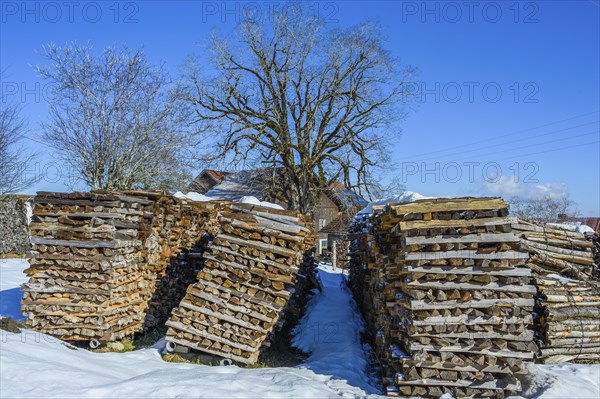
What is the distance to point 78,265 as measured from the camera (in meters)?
7.65

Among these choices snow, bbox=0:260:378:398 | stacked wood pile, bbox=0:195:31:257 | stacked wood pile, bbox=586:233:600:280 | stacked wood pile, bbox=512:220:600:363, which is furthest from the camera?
stacked wood pile, bbox=0:195:31:257

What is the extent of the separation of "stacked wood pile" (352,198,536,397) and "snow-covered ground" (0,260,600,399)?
27.1 inches

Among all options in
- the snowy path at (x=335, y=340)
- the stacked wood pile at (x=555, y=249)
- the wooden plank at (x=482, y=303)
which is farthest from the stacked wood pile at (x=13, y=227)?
the stacked wood pile at (x=555, y=249)

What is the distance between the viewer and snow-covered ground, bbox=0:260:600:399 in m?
5.10

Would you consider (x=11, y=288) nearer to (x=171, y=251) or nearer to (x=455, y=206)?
(x=171, y=251)

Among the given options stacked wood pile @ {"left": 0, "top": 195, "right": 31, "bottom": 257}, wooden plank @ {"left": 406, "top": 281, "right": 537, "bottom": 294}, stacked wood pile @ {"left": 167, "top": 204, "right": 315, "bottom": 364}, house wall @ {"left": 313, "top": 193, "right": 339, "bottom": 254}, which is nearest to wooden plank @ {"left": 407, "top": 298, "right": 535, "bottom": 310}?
wooden plank @ {"left": 406, "top": 281, "right": 537, "bottom": 294}

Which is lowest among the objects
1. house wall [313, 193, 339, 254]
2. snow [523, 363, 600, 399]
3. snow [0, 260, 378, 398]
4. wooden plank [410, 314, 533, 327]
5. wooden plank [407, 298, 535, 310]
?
snow [523, 363, 600, 399]

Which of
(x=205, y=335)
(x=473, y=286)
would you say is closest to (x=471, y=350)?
(x=473, y=286)

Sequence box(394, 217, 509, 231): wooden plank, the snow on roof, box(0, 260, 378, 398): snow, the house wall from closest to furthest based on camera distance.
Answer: box(0, 260, 378, 398): snow, box(394, 217, 509, 231): wooden plank, the snow on roof, the house wall

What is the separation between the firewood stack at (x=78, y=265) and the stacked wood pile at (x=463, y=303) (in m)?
4.75

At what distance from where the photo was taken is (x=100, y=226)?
7730mm

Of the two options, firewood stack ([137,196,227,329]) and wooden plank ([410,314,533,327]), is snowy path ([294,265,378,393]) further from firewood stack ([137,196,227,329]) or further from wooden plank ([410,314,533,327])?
firewood stack ([137,196,227,329])

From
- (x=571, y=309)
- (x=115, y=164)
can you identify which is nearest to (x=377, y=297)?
(x=571, y=309)

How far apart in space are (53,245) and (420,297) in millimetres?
6061
